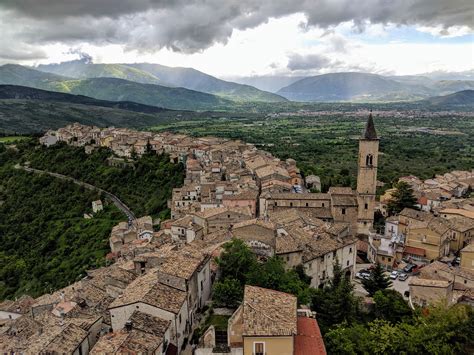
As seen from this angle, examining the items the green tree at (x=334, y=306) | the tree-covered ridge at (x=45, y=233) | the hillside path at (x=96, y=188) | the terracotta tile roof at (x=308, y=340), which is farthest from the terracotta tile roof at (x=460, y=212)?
the hillside path at (x=96, y=188)

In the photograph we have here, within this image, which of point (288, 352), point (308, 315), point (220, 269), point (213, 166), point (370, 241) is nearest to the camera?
point (288, 352)

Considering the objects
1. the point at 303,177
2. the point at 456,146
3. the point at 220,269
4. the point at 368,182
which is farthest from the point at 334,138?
the point at 220,269

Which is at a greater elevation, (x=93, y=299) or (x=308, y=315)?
(x=308, y=315)

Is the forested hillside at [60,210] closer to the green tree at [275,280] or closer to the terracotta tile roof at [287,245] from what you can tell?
the terracotta tile roof at [287,245]

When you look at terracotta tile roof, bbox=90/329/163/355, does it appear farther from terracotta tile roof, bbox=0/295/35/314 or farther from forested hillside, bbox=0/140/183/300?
forested hillside, bbox=0/140/183/300

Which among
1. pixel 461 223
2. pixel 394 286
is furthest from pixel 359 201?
pixel 394 286

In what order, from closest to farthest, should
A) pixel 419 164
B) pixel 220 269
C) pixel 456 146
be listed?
1. pixel 220 269
2. pixel 419 164
3. pixel 456 146

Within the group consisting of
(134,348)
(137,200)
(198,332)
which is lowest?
(137,200)

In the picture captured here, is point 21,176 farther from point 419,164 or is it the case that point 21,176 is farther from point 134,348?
point 419,164
